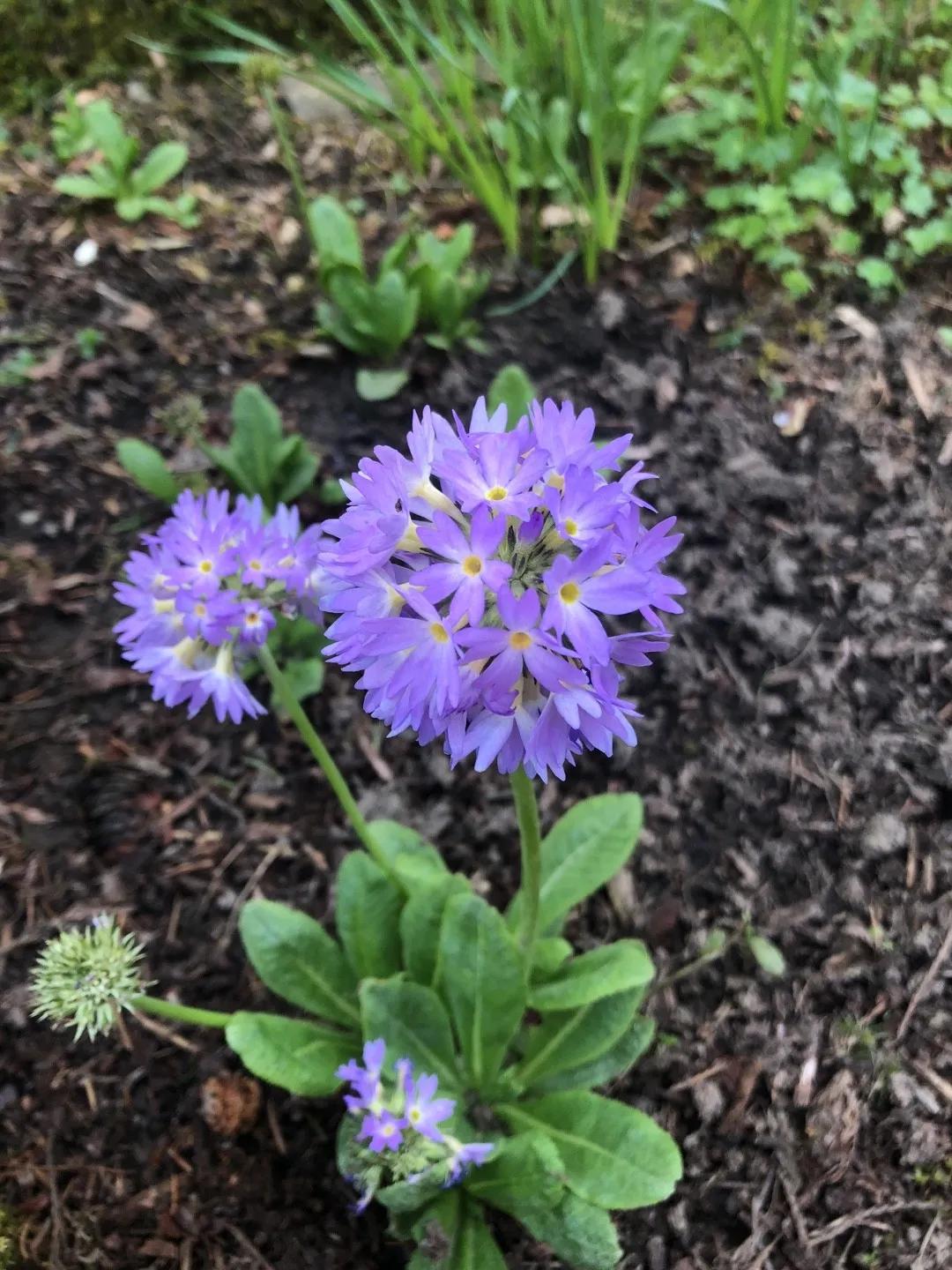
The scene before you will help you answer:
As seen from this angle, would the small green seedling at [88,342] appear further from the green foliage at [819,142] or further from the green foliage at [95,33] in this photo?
the green foliage at [819,142]

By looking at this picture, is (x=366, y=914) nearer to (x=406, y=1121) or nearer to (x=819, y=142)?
(x=406, y=1121)

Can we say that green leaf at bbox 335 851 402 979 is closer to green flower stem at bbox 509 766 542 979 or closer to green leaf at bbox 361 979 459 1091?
green leaf at bbox 361 979 459 1091

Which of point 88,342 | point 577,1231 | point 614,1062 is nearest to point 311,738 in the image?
point 614,1062

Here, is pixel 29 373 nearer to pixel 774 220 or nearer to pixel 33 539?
pixel 33 539

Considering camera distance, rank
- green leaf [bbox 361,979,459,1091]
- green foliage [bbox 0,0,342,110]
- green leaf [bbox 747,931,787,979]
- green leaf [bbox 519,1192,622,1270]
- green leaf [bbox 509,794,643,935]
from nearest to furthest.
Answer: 1. green leaf [bbox 519,1192,622,1270]
2. green leaf [bbox 361,979,459,1091]
3. green leaf [bbox 509,794,643,935]
4. green leaf [bbox 747,931,787,979]
5. green foliage [bbox 0,0,342,110]

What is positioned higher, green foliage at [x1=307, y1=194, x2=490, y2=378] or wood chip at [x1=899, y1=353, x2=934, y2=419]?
green foliage at [x1=307, y1=194, x2=490, y2=378]

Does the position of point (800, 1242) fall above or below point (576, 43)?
below

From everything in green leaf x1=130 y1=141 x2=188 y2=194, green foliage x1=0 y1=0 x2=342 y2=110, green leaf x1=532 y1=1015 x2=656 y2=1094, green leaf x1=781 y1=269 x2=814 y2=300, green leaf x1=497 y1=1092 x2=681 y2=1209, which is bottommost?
green leaf x1=532 y1=1015 x2=656 y2=1094

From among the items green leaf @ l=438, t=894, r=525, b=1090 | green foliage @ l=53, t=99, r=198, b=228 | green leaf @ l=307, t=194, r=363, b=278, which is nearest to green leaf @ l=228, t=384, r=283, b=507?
green leaf @ l=307, t=194, r=363, b=278

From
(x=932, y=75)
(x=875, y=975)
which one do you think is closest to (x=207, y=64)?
(x=932, y=75)
